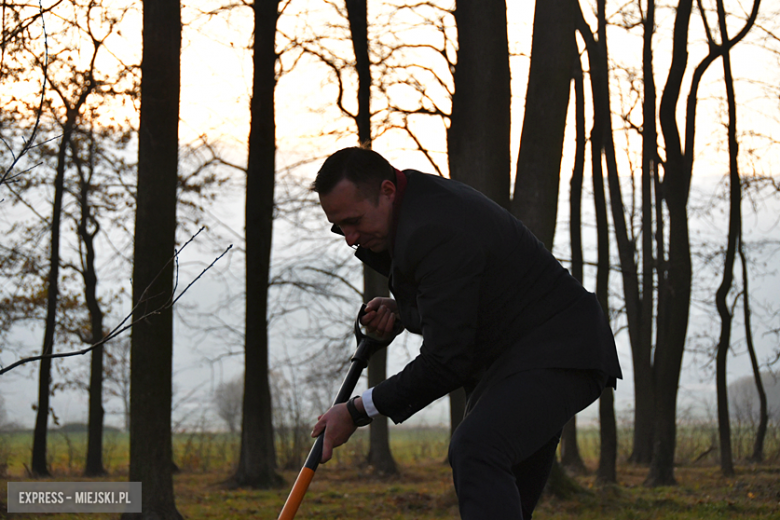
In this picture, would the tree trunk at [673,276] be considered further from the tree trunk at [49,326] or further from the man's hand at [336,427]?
the tree trunk at [49,326]

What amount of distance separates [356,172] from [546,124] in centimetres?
536

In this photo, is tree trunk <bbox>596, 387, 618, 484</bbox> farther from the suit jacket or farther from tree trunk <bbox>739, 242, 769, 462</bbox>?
the suit jacket

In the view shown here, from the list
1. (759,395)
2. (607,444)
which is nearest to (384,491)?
(607,444)

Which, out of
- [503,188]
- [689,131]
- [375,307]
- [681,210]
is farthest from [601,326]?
[689,131]

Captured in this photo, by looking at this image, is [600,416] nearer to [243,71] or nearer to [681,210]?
[681,210]

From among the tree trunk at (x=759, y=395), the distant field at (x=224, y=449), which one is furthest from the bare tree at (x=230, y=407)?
the tree trunk at (x=759, y=395)

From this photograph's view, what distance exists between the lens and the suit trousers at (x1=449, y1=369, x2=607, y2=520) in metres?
2.57

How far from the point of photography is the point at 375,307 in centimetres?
357

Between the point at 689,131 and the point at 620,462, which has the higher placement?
the point at 689,131

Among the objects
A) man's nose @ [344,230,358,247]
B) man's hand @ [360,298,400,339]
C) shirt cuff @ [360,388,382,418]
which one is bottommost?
shirt cuff @ [360,388,382,418]

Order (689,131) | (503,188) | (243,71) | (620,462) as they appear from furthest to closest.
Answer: (620,462) < (689,131) < (243,71) < (503,188)

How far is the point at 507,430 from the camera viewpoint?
265cm

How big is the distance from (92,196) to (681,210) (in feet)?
36.1

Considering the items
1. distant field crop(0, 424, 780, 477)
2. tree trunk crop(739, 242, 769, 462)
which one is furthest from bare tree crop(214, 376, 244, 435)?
tree trunk crop(739, 242, 769, 462)
